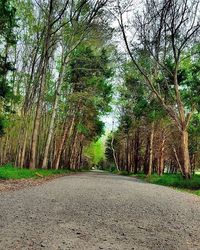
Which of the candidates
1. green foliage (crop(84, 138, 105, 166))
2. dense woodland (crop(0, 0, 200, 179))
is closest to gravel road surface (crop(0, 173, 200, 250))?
dense woodland (crop(0, 0, 200, 179))

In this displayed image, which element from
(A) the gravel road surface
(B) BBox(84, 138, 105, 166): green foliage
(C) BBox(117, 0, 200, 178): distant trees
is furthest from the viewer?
(B) BBox(84, 138, 105, 166): green foliage

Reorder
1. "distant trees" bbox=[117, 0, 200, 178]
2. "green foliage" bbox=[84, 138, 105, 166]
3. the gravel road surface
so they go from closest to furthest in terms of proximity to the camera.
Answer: the gravel road surface → "distant trees" bbox=[117, 0, 200, 178] → "green foliage" bbox=[84, 138, 105, 166]

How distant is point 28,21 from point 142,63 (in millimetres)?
9452

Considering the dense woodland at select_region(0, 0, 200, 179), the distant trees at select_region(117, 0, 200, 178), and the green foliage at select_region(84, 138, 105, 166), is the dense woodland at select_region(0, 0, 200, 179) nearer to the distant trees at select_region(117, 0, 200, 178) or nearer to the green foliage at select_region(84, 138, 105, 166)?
the distant trees at select_region(117, 0, 200, 178)

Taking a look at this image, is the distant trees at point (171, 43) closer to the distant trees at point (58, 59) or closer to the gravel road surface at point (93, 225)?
the distant trees at point (58, 59)

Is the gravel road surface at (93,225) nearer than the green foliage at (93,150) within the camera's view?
Yes

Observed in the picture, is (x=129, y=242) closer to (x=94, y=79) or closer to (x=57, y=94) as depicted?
(x=57, y=94)

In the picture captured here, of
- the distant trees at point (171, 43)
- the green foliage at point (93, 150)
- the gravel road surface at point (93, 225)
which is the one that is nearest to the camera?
the gravel road surface at point (93, 225)

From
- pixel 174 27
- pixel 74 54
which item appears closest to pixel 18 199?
pixel 174 27

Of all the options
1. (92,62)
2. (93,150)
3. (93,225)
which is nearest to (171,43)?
(92,62)

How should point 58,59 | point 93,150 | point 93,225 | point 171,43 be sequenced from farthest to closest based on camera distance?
point 93,150, point 58,59, point 171,43, point 93,225

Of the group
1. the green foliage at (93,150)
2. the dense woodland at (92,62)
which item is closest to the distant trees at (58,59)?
the dense woodland at (92,62)

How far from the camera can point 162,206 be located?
8430 mm

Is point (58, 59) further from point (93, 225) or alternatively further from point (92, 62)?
point (93, 225)
